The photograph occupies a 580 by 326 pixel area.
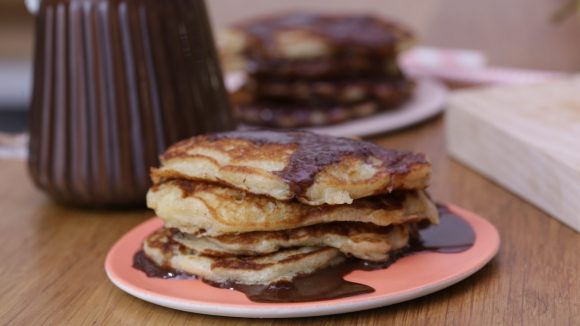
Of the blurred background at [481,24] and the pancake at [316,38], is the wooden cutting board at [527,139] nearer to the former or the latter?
the pancake at [316,38]

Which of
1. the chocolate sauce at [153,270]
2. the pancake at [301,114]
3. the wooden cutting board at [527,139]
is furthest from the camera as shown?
the pancake at [301,114]

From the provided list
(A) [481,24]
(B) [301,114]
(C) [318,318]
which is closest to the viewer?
(C) [318,318]

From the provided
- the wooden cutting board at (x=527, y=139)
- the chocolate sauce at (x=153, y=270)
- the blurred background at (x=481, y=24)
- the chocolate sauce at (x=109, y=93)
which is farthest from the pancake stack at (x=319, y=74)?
the chocolate sauce at (x=153, y=270)

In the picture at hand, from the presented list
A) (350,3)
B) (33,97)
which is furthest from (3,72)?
(33,97)

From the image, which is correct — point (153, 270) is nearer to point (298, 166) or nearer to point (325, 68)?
point (298, 166)

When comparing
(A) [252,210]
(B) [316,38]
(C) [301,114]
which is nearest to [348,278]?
(A) [252,210]
